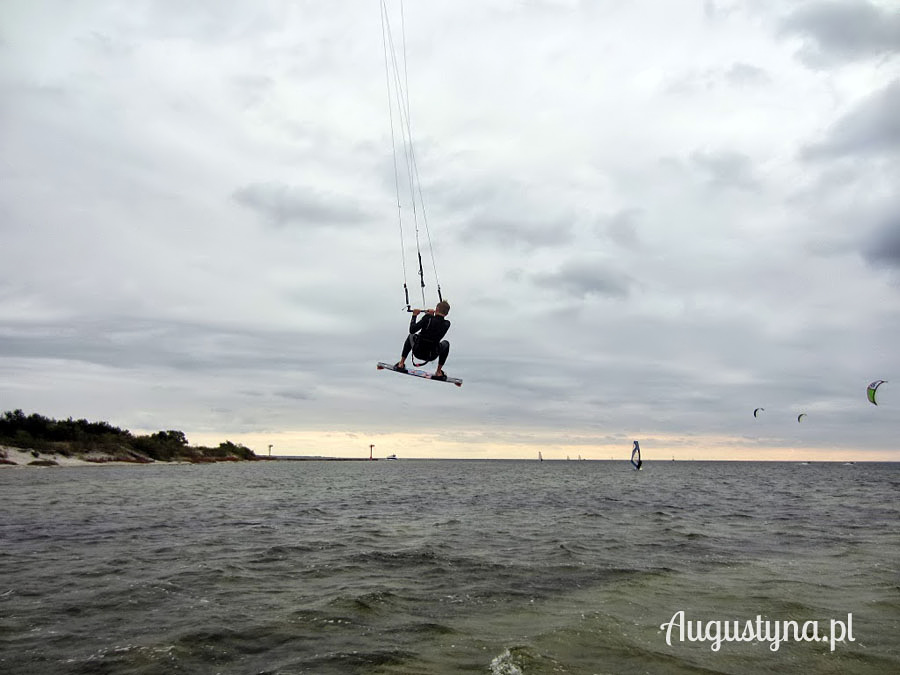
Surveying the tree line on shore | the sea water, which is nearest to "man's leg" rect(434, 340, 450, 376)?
the sea water

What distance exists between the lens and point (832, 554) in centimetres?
1869

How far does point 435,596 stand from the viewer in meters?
13.1

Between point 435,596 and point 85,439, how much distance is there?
117919 mm

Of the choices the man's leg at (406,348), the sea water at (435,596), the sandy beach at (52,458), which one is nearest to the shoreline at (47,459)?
the sandy beach at (52,458)

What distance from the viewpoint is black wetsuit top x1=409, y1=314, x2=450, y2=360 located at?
758 inches

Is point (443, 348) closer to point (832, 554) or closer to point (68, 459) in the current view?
point (832, 554)

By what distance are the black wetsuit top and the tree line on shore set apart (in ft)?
310

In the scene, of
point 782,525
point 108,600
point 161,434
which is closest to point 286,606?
point 108,600

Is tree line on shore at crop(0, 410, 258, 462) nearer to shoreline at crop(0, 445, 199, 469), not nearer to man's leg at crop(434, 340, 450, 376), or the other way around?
shoreline at crop(0, 445, 199, 469)

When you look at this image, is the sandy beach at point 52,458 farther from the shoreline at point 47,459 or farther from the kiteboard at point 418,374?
the kiteboard at point 418,374

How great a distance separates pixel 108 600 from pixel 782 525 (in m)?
26.3

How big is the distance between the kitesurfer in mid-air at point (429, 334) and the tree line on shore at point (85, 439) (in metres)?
94.1

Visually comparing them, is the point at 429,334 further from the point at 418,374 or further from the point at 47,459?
the point at 47,459

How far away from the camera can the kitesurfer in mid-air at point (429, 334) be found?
63.0ft
